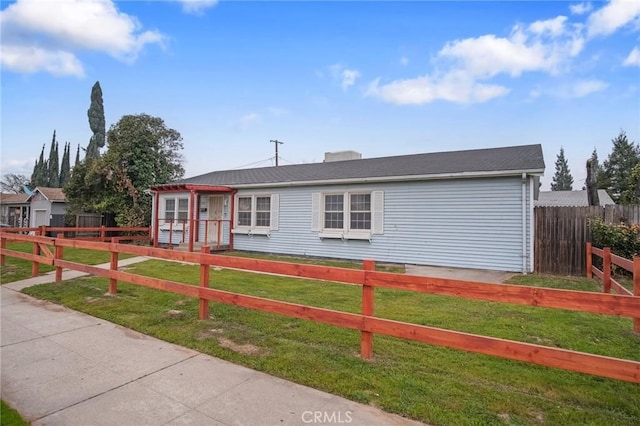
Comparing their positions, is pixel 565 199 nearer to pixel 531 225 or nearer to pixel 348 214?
pixel 531 225

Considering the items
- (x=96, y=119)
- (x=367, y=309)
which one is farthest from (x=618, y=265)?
(x=96, y=119)

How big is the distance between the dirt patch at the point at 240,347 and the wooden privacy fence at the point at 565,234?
882 centimetres

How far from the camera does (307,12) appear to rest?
10.5 meters

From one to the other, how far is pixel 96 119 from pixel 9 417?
2102 inches

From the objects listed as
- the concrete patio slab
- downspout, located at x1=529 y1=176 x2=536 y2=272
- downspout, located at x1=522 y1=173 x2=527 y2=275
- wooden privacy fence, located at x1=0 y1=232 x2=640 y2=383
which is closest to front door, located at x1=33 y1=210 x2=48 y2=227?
wooden privacy fence, located at x1=0 y1=232 x2=640 y2=383

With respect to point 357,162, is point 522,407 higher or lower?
lower

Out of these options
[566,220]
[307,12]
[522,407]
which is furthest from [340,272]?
[307,12]

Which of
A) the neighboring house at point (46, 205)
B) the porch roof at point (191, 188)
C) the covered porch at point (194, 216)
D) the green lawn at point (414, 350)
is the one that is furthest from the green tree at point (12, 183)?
the green lawn at point (414, 350)

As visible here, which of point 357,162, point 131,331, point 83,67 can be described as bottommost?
point 131,331

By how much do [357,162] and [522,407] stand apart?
43.5 feet

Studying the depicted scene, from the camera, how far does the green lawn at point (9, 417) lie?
7.76 feet

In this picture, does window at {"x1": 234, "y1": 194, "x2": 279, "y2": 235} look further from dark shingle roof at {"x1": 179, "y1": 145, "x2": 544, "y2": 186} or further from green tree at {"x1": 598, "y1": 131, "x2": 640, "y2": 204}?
green tree at {"x1": 598, "y1": 131, "x2": 640, "y2": 204}

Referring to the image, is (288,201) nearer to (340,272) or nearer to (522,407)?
(340,272)

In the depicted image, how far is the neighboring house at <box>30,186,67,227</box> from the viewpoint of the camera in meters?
31.3
